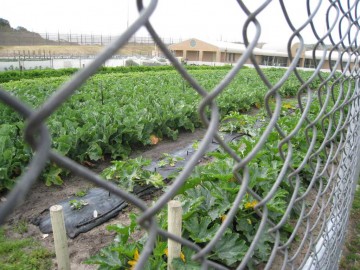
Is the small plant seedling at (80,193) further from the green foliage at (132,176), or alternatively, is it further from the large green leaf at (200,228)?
the large green leaf at (200,228)

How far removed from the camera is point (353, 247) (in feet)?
9.51

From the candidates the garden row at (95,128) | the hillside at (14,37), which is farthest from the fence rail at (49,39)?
the garden row at (95,128)

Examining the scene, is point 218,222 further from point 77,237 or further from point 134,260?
point 77,237

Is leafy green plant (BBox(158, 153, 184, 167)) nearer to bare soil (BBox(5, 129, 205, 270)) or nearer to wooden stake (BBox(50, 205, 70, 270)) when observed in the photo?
bare soil (BBox(5, 129, 205, 270))

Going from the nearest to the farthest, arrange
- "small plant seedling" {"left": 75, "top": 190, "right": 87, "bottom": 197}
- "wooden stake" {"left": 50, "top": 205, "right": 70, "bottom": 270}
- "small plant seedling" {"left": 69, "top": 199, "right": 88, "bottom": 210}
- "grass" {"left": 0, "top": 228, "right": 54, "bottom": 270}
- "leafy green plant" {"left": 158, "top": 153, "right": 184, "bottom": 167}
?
"wooden stake" {"left": 50, "top": 205, "right": 70, "bottom": 270} < "grass" {"left": 0, "top": 228, "right": 54, "bottom": 270} < "small plant seedling" {"left": 69, "top": 199, "right": 88, "bottom": 210} < "small plant seedling" {"left": 75, "top": 190, "right": 87, "bottom": 197} < "leafy green plant" {"left": 158, "top": 153, "right": 184, "bottom": 167}

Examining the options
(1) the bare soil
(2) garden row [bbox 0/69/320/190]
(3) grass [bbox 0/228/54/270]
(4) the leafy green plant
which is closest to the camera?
(3) grass [bbox 0/228/54/270]

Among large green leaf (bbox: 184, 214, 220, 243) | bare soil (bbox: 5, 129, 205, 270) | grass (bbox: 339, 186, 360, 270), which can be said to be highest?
large green leaf (bbox: 184, 214, 220, 243)

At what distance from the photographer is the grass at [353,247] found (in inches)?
105

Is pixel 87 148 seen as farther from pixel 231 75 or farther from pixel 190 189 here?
pixel 231 75

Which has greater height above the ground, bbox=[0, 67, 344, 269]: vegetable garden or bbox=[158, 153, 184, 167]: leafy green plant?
bbox=[0, 67, 344, 269]: vegetable garden

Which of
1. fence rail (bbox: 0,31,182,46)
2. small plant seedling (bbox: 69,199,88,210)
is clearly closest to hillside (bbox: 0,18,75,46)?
fence rail (bbox: 0,31,182,46)

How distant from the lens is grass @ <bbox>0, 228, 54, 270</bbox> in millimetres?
2630

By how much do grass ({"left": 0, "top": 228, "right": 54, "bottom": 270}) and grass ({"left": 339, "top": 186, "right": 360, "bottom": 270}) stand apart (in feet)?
7.96

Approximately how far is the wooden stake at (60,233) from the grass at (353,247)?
2.15m
